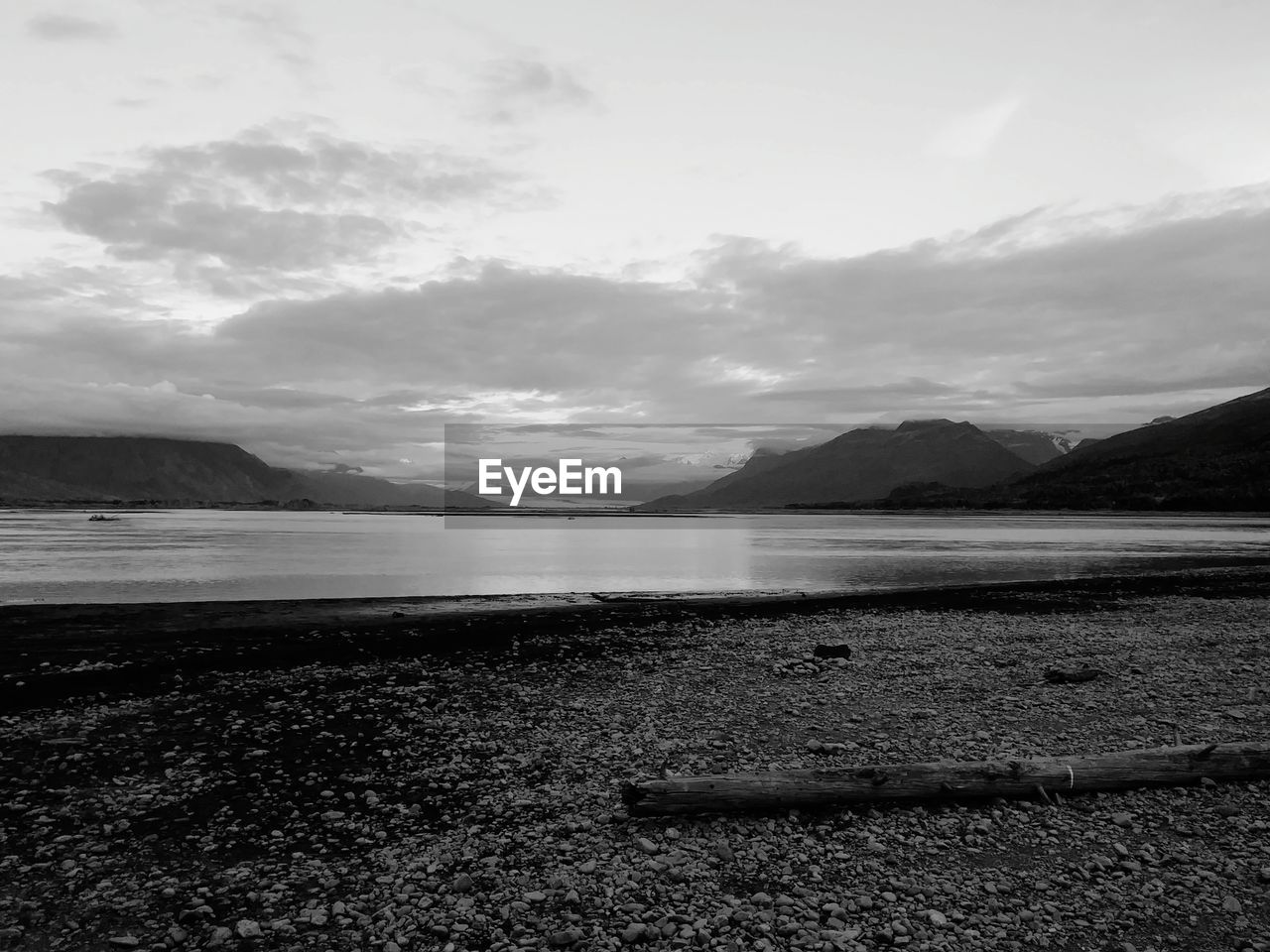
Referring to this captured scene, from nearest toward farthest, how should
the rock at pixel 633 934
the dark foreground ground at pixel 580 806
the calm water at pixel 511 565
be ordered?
the rock at pixel 633 934
the dark foreground ground at pixel 580 806
the calm water at pixel 511 565

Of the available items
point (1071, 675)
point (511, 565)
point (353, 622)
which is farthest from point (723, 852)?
point (511, 565)

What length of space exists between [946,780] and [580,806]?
4974mm

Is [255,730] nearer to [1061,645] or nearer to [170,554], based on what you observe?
[1061,645]

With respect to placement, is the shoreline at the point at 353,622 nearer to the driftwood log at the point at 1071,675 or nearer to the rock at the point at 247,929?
the rock at the point at 247,929

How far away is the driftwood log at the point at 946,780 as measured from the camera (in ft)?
32.1

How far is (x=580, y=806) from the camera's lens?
10.3 metres

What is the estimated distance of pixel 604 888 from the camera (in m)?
8.15

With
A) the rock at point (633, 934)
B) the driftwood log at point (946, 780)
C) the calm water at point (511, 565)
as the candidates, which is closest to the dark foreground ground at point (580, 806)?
the rock at point (633, 934)

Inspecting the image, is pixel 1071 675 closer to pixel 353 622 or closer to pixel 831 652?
pixel 831 652

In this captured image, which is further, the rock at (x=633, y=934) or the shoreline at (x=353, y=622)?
the shoreline at (x=353, y=622)


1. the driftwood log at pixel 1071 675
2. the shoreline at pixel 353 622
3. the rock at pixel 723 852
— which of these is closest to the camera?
the rock at pixel 723 852

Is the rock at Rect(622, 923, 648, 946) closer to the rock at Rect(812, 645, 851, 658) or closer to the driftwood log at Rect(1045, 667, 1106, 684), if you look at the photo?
the driftwood log at Rect(1045, 667, 1106, 684)

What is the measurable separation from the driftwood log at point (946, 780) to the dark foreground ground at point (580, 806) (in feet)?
0.75

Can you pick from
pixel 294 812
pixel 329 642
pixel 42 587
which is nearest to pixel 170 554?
pixel 42 587
